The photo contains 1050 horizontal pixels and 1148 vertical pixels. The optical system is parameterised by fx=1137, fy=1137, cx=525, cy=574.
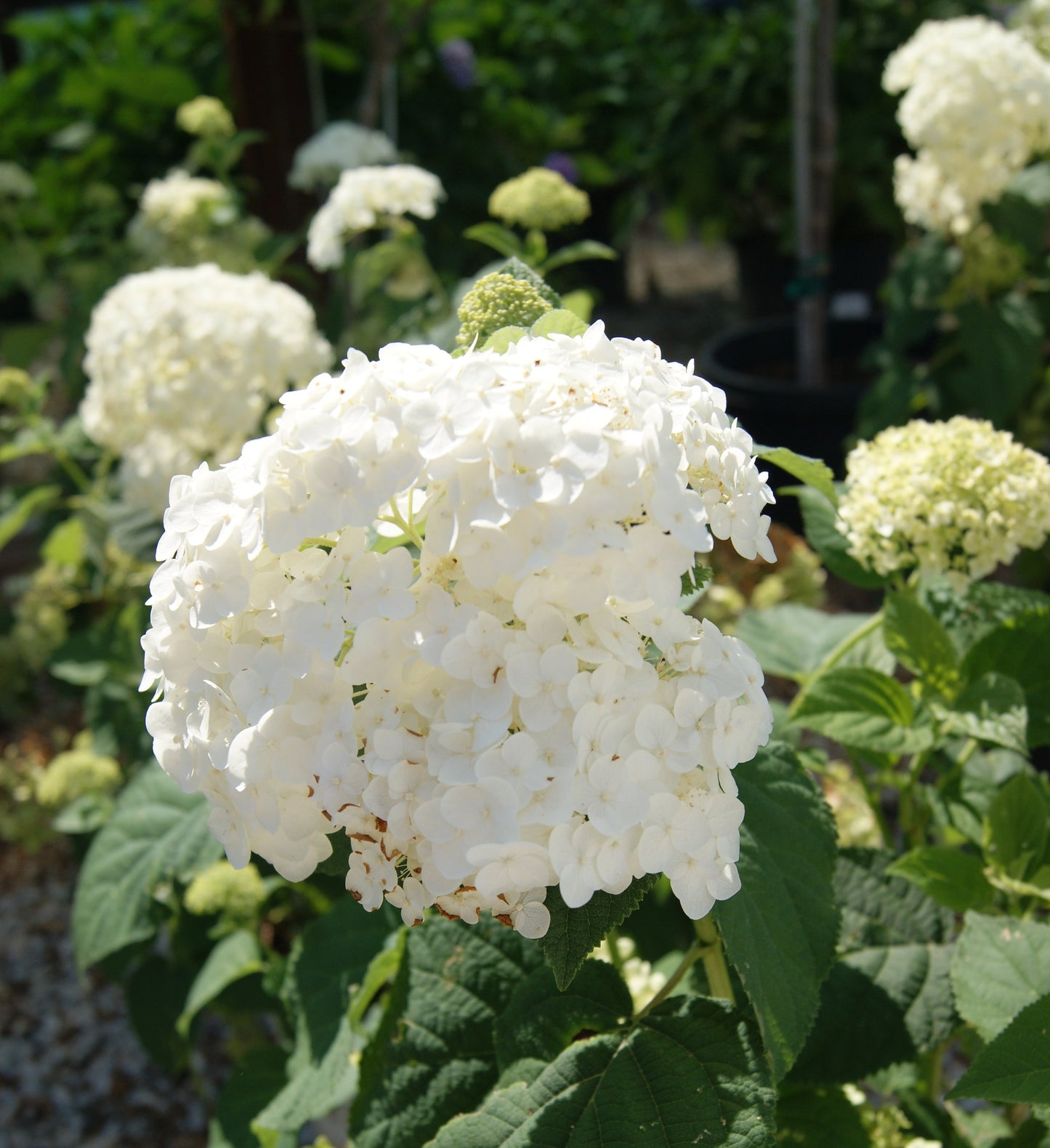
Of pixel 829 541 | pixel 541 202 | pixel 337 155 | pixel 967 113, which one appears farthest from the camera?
pixel 337 155

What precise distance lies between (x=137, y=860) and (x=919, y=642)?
1041 millimetres

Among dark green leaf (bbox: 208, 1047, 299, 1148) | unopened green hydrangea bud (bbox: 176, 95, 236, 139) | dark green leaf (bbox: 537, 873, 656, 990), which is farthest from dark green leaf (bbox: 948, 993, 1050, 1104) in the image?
unopened green hydrangea bud (bbox: 176, 95, 236, 139)

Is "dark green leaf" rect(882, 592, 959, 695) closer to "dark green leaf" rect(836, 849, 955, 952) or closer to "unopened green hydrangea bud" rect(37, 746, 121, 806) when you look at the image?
"dark green leaf" rect(836, 849, 955, 952)

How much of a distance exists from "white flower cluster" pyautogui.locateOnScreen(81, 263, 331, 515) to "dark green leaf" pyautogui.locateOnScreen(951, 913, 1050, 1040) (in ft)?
4.01

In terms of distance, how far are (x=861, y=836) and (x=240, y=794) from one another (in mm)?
1295

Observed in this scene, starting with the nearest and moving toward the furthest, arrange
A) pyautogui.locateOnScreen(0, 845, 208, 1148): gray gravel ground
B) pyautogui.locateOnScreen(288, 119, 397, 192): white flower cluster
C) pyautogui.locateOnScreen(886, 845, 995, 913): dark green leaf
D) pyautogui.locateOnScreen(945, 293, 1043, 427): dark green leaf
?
pyautogui.locateOnScreen(886, 845, 995, 913): dark green leaf, pyautogui.locateOnScreen(0, 845, 208, 1148): gray gravel ground, pyautogui.locateOnScreen(945, 293, 1043, 427): dark green leaf, pyautogui.locateOnScreen(288, 119, 397, 192): white flower cluster

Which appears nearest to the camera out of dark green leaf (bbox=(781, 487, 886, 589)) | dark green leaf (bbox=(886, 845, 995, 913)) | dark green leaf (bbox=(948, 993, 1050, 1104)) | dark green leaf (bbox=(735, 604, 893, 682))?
dark green leaf (bbox=(948, 993, 1050, 1104))

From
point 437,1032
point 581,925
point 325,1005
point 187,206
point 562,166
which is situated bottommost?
point 562,166

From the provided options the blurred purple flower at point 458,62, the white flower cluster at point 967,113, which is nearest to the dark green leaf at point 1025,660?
the white flower cluster at point 967,113

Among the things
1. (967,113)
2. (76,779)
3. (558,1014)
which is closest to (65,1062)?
(76,779)

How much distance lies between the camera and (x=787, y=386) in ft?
10.6

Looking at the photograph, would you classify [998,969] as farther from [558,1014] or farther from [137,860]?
[137,860]

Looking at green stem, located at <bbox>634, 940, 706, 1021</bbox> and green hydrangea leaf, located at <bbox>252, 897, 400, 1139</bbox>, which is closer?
green stem, located at <bbox>634, 940, 706, 1021</bbox>

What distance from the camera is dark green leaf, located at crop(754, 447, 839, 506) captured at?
96 cm
